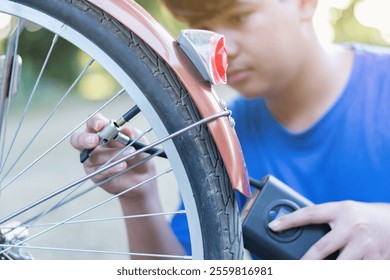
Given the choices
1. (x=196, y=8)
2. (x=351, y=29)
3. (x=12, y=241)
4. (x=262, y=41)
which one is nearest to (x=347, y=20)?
(x=351, y=29)

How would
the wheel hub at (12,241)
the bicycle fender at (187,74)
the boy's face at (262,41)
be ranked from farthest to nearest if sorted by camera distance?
the boy's face at (262,41)
the wheel hub at (12,241)
the bicycle fender at (187,74)

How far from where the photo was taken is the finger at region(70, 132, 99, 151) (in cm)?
118

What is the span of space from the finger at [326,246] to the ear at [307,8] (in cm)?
45

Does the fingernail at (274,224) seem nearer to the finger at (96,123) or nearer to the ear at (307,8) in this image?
the finger at (96,123)

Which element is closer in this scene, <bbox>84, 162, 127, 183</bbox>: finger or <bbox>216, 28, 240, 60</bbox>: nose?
<bbox>84, 162, 127, 183</bbox>: finger

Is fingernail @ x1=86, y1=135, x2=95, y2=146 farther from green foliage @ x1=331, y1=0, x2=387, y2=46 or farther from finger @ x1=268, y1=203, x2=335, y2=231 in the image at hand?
green foliage @ x1=331, y1=0, x2=387, y2=46

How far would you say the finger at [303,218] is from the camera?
1227mm

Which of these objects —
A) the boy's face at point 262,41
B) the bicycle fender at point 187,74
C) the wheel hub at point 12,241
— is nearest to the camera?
the bicycle fender at point 187,74

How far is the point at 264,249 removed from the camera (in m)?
1.24

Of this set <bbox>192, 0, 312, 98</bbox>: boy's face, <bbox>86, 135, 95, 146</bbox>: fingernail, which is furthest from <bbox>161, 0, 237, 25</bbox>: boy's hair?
<bbox>86, 135, 95, 146</bbox>: fingernail

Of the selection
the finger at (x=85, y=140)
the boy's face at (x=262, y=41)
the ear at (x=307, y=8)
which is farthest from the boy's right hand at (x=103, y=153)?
the ear at (x=307, y=8)

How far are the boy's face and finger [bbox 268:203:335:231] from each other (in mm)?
312

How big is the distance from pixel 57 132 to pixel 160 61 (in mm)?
1469

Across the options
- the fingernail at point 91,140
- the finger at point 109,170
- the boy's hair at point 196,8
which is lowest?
the finger at point 109,170
